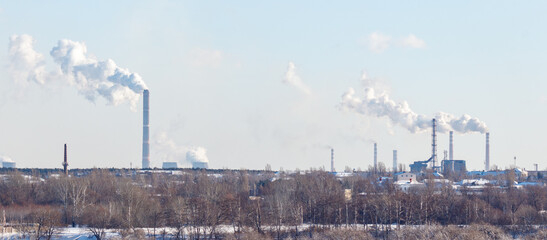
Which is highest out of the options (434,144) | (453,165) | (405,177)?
(434,144)

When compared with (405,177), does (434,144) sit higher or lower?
higher

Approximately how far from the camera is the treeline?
4478 centimetres

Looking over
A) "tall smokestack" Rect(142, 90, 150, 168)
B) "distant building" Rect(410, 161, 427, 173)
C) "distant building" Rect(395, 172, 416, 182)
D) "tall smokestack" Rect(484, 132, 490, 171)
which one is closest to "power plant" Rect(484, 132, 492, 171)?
"tall smokestack" Rect(484, 132, 490, 171)

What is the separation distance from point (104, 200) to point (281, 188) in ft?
40.7

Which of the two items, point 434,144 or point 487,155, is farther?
point 487,155

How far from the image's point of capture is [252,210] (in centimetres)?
4831

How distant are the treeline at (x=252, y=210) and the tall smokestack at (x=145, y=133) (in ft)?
113

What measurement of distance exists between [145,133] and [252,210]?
52790 mm

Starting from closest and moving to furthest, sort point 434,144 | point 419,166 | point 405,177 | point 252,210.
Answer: point 252,210
point 405,177
point 434,144
point 419,166

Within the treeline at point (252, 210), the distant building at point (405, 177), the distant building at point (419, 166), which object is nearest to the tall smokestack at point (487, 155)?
the distant building at point (419, 166)

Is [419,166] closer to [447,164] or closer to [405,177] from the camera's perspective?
[447,164]

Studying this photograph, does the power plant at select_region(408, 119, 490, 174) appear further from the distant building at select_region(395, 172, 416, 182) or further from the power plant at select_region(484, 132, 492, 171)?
the distant building at select_region(395, 172, 416, 182)

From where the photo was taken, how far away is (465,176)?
96312 mm

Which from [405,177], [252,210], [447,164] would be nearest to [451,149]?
[447,164]
